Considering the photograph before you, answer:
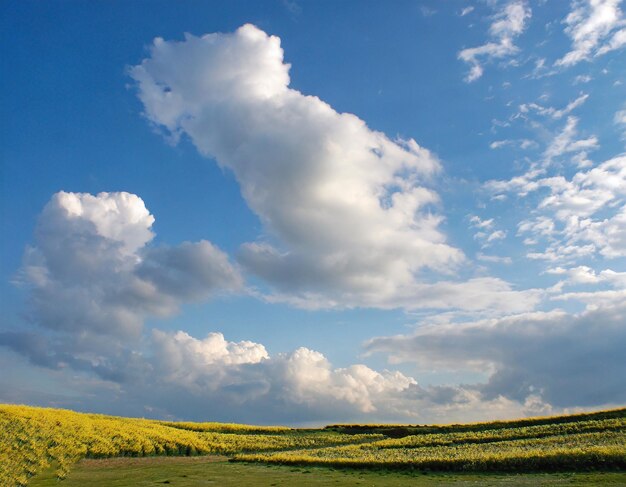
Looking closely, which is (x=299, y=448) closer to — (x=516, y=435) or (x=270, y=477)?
(x=516, y=435)

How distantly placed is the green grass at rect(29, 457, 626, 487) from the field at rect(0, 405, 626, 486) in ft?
0.94

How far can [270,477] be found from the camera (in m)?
36.5

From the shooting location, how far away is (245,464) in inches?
1839

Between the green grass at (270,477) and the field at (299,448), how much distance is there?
0.94 feet

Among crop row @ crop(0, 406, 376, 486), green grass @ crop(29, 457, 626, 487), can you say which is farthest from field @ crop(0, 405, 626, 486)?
green grass @ crop(29, 457, 626, 487)

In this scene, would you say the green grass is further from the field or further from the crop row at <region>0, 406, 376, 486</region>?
the crop row at <region>0, 406, 376, 486</region>

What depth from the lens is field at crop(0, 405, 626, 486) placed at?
37.0 m

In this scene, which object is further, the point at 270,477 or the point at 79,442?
the point at 79,442

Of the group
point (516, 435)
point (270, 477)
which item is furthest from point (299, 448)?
point (270, 477)

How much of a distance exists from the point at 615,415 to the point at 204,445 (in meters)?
60.2

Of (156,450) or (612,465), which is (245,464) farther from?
(612,465)

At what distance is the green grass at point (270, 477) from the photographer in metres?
31.1

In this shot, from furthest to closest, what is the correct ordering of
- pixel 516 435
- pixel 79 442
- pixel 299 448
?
1. pixel 299 448
2. pixel 516 435
3. pixel 79 442

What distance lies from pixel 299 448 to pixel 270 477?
35.8m
